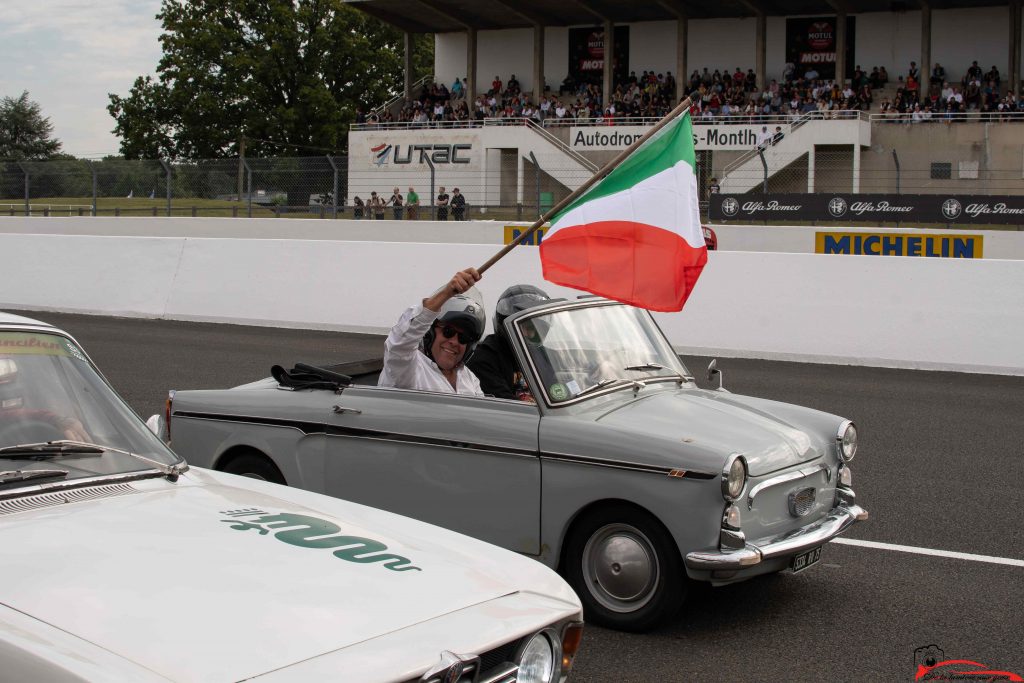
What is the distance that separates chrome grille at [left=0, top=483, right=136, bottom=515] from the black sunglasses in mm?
2748

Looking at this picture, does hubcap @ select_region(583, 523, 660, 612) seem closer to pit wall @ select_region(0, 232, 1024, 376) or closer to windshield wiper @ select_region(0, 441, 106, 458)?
windshield wiper @ select_region(0, 441, 106, 458)

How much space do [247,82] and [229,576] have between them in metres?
68.1

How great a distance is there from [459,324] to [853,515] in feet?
7.29

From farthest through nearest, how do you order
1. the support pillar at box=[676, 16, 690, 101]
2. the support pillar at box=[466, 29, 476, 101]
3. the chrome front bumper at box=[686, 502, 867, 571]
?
the support pillar at box=[466, 29, 476, 101], the support pillar at box=[676, 16, 690, 101], the chrome front bumper at box=[686, 502, 867, 571]

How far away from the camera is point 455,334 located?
6098mm

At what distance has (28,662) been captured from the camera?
2434mm

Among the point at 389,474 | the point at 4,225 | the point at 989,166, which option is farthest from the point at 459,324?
the point at 989,166

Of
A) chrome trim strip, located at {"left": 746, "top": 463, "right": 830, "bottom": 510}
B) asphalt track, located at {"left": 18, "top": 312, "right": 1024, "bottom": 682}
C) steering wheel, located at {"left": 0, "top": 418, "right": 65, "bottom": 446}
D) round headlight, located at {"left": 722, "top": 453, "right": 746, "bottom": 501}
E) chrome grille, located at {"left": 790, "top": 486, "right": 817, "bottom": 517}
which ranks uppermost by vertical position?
steering wheel, located at {"left": 0, "top": 418, "right": 65, "bottom": 446}

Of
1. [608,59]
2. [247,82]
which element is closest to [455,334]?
[608,59]

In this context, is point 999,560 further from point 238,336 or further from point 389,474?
point 238,336

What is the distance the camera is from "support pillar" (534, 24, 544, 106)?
51062mm

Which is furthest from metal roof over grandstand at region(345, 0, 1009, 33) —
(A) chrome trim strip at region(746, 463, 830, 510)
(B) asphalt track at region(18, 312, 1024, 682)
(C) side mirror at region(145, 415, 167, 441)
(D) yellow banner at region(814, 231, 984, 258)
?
(C) side mirror at region(145, 415, 167, 441)

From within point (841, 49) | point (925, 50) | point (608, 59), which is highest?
point (608, 59)

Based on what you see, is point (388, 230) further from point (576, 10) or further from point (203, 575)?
point (203, 575)
